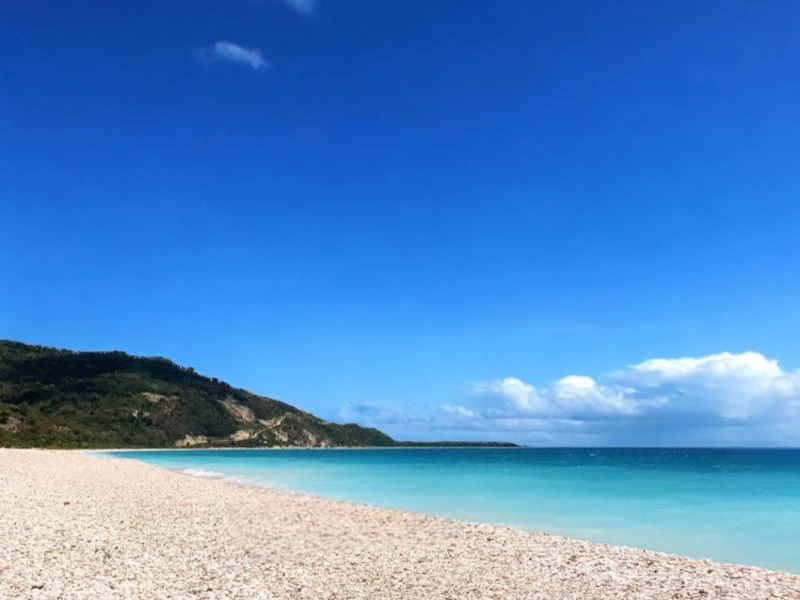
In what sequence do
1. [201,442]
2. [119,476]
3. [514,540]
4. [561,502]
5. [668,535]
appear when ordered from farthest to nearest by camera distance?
[201,442]
[119,476]
[561,502]
[668,535]
[514,540]

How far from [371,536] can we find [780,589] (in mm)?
8690

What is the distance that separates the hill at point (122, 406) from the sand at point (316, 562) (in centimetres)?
7795

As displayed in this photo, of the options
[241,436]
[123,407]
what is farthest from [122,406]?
[241,436]

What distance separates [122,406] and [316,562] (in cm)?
12478

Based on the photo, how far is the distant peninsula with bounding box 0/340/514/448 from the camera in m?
102

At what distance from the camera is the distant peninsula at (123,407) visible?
102m

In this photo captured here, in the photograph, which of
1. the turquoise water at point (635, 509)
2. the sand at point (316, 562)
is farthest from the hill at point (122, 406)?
the sand at point (316, 562)

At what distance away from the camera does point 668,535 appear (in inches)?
707

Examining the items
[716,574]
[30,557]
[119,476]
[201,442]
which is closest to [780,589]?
[716,574]

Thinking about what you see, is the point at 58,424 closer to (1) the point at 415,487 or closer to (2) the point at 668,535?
(1) the point at 415,487

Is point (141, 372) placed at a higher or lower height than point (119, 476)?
higher

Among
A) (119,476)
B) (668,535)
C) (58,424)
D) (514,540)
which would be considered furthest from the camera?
(58,424)

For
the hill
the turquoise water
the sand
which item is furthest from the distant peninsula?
the sand

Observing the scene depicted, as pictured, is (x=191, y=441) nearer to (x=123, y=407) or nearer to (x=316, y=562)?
(x=123, y=407)
